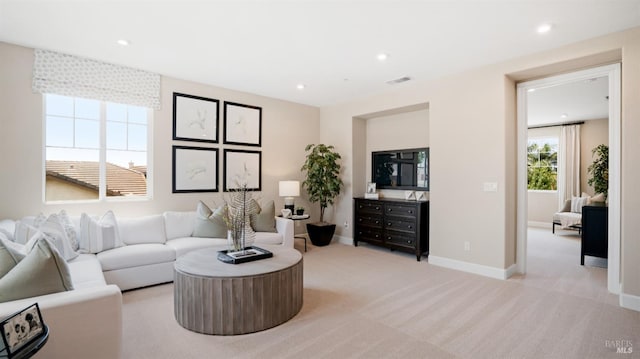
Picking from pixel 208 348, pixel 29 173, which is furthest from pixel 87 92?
pixel 208 348

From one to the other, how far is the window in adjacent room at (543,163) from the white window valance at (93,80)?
29.0ft

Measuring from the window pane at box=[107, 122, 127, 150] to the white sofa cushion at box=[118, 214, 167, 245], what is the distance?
105 cm

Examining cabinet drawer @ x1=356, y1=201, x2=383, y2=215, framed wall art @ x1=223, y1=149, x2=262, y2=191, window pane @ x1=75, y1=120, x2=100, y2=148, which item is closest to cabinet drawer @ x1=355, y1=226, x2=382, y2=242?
cabinet drawer @ x1=356, y1=201, x2=383, y2=215

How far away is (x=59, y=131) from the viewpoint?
12.8 feet

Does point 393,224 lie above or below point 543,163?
below

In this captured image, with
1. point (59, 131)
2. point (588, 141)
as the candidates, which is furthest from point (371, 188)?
Answer: point (588, 141)

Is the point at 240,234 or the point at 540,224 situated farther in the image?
the point at 540,224

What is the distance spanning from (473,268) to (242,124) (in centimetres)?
418

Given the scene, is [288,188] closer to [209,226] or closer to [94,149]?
[209,226]

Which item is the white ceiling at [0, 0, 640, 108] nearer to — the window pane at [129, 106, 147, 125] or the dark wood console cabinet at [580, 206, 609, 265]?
the window pane at [129, 106, 147, 125]

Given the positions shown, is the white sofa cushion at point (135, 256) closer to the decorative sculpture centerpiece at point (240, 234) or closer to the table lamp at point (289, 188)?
the decorative sculpture centerpiece at point (240, 234)

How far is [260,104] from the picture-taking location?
5637 mm

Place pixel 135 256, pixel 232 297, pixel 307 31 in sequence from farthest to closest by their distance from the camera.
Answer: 1. pixel 135 256
2. pixel 307 31
3. pixel 232 297

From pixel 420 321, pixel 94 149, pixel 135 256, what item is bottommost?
pixel 420 321
